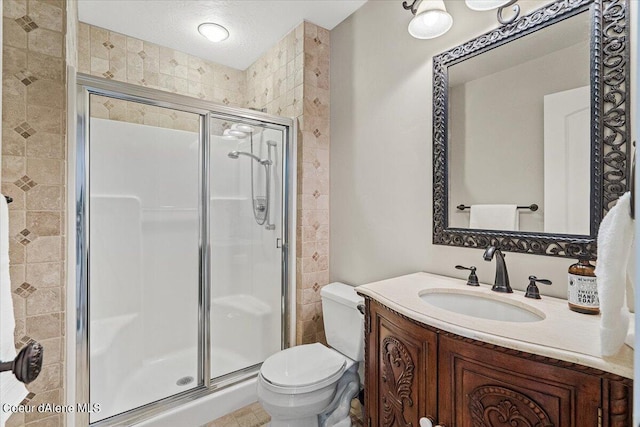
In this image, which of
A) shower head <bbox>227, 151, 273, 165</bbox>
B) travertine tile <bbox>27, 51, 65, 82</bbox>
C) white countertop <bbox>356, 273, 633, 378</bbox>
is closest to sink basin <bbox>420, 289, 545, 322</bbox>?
white countertop <bbox>356, 273, 633, 378</bbox>

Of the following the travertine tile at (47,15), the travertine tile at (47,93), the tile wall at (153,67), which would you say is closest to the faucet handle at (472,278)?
the travertine tile at (47,93)

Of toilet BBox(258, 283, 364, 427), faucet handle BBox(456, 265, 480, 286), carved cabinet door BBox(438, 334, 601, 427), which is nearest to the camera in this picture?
carved cabinet door BBox(438, 334, 601, 427)

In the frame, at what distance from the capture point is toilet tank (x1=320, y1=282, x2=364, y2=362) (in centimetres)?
165

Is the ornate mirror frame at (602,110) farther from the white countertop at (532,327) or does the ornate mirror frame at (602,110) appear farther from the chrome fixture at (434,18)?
the white countertop at (532,327)

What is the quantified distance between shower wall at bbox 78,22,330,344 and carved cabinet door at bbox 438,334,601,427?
52.4 inches

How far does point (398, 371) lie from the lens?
1.06 meters

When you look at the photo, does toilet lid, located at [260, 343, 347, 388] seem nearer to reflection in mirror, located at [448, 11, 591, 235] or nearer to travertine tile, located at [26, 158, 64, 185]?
reflection in mirror, located at [448, 11, 591, 235]

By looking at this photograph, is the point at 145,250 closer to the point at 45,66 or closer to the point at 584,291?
the point at 45,66

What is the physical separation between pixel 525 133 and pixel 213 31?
81.2 inches

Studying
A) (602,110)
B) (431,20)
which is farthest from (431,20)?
(602,110)

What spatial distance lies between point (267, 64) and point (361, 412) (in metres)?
2.54

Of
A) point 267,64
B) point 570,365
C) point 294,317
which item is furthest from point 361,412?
point 267,64

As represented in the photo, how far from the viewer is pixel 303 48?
2.07 metres

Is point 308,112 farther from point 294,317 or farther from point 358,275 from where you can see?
point 294,317
